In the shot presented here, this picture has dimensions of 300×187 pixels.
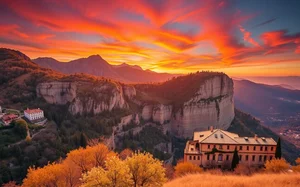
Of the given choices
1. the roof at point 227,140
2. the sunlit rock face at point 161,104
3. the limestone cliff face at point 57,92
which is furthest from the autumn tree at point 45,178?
the limestone cliff face at point 57,92

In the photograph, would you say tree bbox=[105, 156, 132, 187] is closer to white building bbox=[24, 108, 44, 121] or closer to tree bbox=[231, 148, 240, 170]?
tree bbox=[231, 148, 240, 170]

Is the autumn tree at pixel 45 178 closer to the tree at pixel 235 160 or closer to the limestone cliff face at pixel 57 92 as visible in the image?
the tree at pixel 235 160

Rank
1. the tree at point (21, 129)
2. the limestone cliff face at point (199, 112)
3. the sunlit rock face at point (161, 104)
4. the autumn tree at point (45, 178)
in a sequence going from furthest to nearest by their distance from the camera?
1. the limestone cliff face at point (199, 112)
2. the sunlit rock face at point (161, 104)
3. the tree at point (21, 129)
4. the autumn tree at point (45, 178)

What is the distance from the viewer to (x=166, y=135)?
355 ft

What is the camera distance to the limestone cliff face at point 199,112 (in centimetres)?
11081

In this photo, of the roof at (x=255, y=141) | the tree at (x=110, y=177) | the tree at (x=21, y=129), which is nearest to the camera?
the tree at (x=110, y=177)

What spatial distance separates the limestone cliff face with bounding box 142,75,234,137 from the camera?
11081cm

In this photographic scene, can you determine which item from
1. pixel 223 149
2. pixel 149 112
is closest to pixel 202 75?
pixel 149 112

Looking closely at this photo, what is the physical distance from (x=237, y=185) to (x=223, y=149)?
88.8 feet

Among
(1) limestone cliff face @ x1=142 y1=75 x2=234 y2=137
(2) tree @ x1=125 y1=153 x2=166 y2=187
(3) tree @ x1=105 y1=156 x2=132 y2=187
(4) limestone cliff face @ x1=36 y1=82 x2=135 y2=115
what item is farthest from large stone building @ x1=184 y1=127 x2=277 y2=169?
(1) limestone cliff face @ x1=142 y1=75 x2=234 y2=137

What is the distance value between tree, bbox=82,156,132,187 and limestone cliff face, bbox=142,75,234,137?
92.3 m

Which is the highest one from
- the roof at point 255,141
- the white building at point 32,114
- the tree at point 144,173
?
the tree at point 144,173

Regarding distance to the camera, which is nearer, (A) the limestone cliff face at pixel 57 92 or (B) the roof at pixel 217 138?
(B) the roof at pixel 217 138

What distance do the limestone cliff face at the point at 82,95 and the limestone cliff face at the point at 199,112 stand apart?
76.1 ft
